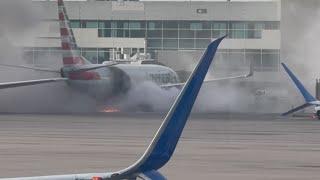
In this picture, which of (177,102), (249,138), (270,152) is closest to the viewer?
(177,102)

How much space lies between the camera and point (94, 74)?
Result: 291 ft

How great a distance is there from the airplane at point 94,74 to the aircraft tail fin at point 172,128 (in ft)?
213

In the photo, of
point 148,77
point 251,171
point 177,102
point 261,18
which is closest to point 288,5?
point 148,77

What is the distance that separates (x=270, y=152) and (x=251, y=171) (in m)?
8.90

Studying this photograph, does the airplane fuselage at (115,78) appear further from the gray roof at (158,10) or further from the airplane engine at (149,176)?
the airplane engine at (149,176)

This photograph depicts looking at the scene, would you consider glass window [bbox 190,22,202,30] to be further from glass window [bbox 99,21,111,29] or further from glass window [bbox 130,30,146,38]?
glass window [bbox 99,21,111,29]

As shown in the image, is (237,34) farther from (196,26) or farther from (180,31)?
(180,31)

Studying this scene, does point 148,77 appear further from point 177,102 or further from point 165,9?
point 177,102

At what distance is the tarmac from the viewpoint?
34.7 metres

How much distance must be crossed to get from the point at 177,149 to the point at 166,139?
2578cm

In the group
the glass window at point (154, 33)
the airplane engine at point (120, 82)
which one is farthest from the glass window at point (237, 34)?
the airplane engine at point (120, 82)

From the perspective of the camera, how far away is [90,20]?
142750mm

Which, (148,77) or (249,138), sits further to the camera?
(148,77)

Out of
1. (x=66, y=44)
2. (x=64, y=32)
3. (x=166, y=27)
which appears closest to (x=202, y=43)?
(x=166, y=27)
